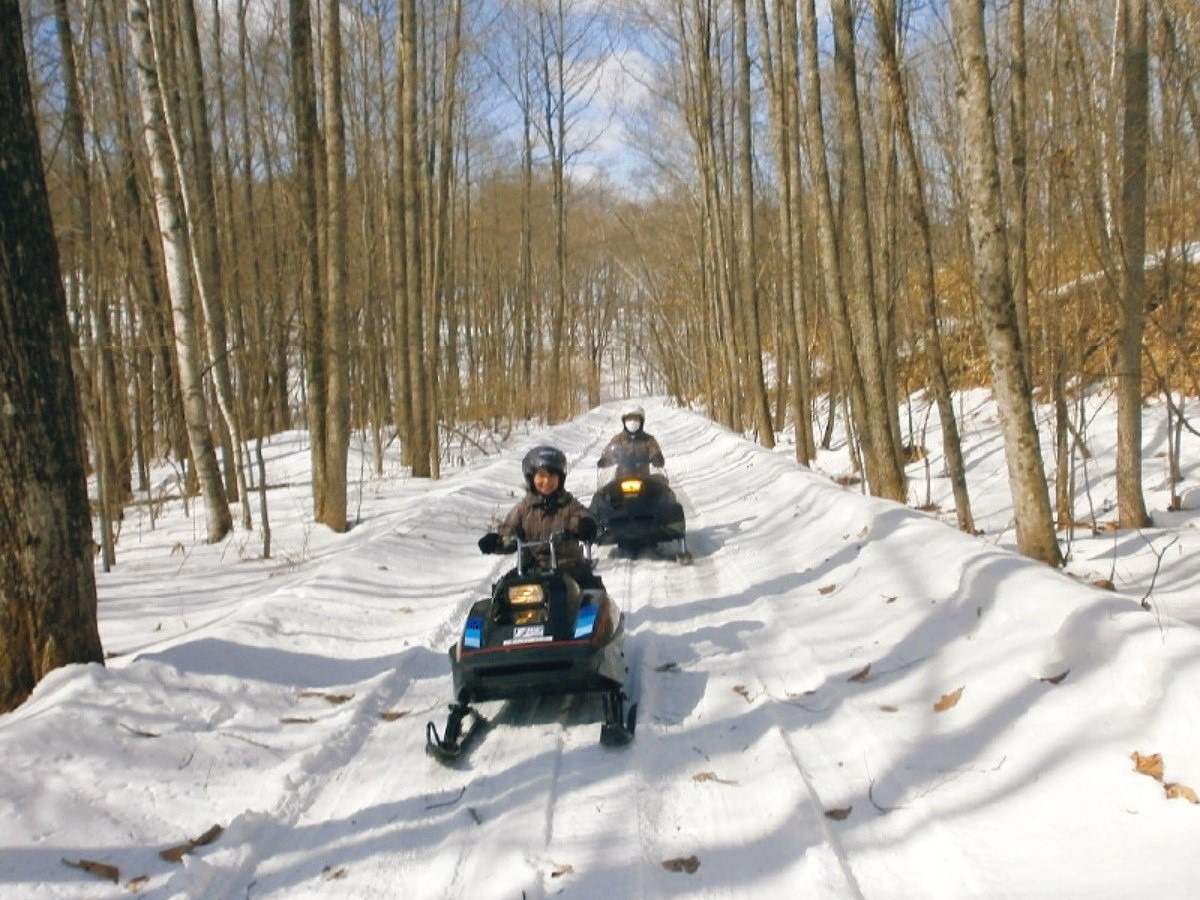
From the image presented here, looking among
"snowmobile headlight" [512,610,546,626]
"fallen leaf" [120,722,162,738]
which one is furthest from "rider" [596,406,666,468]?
"fallen leaf" [120,722,162,738]

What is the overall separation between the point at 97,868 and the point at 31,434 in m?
2.41

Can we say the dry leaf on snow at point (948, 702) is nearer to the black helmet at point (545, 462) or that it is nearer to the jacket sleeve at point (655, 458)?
the black helmet at point (545, 462)

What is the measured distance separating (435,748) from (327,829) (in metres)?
0.74

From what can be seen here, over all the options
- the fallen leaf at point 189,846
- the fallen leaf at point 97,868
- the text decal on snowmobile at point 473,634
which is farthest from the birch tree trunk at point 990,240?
the fallen leaf at point 97,868

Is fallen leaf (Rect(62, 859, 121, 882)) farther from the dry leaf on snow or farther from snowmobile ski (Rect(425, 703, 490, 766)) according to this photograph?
the dry leaf on snow

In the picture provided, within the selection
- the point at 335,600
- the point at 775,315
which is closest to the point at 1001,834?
the point at 335,600

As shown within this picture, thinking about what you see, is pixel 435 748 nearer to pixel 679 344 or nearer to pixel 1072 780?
pixel 1072 780

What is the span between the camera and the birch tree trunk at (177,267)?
1019 centimetres

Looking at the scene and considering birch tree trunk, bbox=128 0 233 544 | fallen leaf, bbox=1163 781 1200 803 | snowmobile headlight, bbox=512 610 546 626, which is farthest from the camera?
birch tree trunk, bbox=128 0 233 544

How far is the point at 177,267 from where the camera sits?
1067 cm

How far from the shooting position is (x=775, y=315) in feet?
98.1

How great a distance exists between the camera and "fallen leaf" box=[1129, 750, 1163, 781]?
355 centimetres

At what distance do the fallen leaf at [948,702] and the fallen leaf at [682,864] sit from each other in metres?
1.91

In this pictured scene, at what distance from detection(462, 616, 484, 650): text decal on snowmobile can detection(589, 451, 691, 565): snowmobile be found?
4184 millimetres
